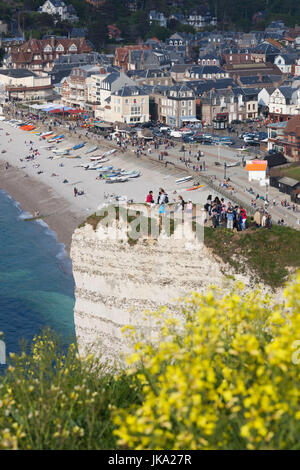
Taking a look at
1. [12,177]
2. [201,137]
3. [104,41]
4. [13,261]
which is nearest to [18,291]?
[13,261]

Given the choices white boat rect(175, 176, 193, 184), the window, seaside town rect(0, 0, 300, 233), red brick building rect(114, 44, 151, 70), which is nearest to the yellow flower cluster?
seaside town rect(0, 0, 300, 233)

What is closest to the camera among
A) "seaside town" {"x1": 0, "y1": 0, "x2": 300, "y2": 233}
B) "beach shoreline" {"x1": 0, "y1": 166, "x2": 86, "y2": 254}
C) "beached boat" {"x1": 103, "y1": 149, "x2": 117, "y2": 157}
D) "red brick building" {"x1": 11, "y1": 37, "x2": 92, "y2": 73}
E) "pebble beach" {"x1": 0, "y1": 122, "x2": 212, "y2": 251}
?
"beach shoreline" {"x1": 0, "y1": 166, "x2": 86, "y2": 254}

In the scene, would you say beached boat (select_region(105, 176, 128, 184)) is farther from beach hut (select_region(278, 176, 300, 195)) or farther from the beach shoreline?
beach hut (select_region(278, 176, 300, 195))

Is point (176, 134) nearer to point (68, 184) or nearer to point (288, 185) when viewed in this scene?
point (68, 184)

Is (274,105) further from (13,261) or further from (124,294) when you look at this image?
(124,294)

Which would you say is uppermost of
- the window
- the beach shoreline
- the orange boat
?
the window

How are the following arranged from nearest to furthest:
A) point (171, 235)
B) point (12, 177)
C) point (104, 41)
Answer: point (171, 235), point (12, 177), point (104, 41)

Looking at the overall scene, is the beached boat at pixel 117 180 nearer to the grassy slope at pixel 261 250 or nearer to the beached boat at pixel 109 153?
the beached boat at pixel 109 153
